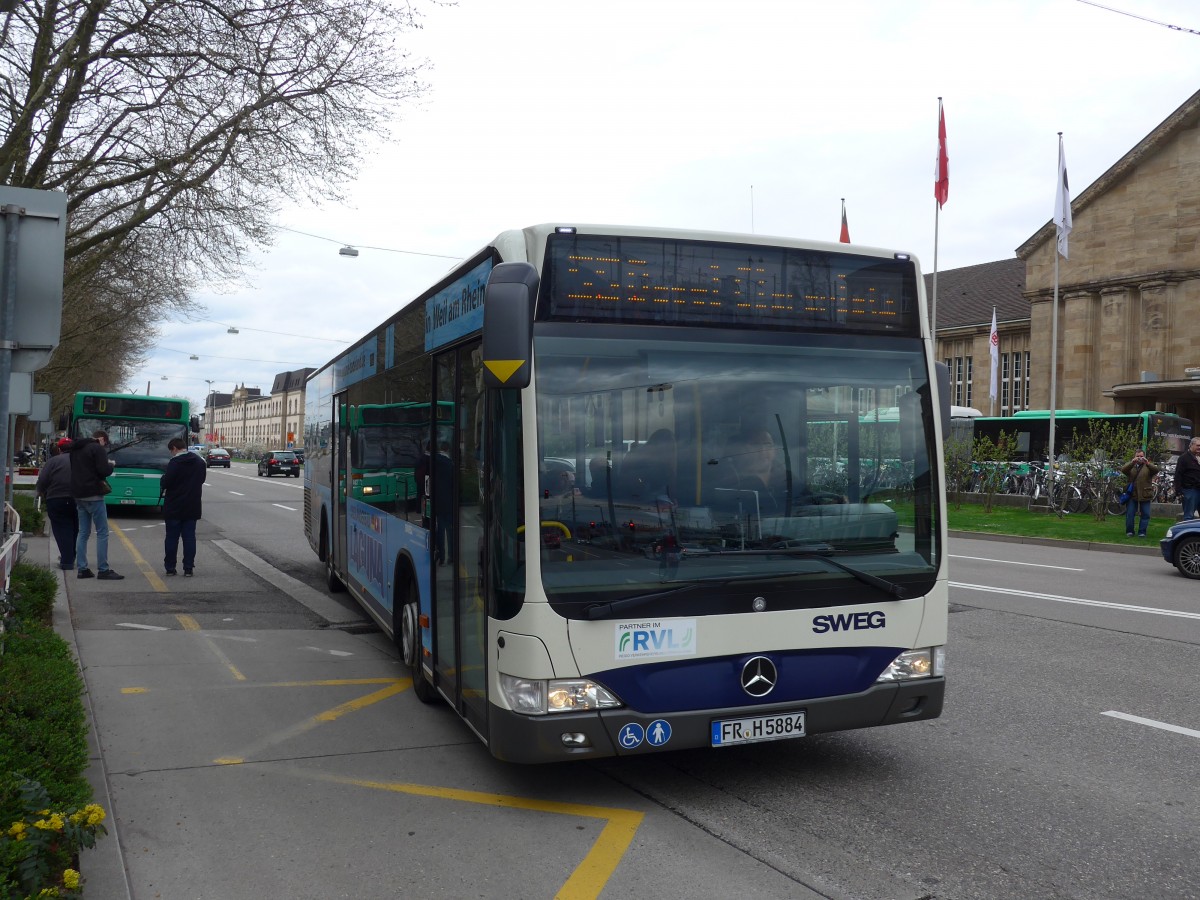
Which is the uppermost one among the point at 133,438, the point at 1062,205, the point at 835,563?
the point at 1062,205

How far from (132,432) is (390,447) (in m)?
18.7

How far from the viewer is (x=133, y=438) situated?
23797 mm

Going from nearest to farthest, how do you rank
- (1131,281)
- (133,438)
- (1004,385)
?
(133,438)
(1131,281)
(1004,385)

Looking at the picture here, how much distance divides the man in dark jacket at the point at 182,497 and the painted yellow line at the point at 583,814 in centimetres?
844

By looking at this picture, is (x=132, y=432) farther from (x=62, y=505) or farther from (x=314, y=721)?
(x=314, y=721)

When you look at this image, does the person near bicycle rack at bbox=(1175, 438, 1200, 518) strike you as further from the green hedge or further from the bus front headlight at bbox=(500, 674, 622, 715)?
the green hedge

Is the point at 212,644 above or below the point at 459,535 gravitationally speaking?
below

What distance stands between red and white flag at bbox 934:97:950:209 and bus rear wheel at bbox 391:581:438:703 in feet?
82.6

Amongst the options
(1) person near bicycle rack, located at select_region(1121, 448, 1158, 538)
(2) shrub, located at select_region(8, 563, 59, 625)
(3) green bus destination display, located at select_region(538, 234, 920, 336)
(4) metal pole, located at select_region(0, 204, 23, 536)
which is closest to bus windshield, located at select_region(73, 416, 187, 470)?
(2) shrub, located at select_region(8, 563, 59, 625)

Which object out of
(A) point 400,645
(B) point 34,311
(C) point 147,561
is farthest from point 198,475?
(B) point 34,311

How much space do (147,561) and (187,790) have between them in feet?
35.7

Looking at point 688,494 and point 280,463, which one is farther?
point 280,463

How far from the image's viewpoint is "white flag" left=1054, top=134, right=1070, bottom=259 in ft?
106

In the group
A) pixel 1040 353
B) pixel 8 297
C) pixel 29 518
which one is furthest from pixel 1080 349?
pixel 8 297
